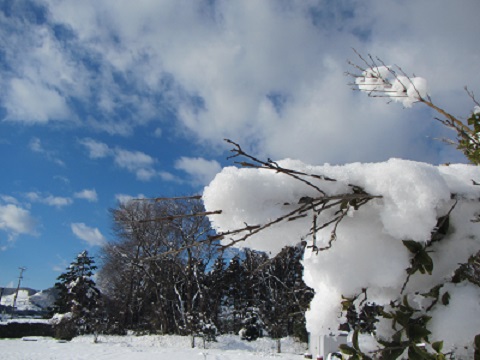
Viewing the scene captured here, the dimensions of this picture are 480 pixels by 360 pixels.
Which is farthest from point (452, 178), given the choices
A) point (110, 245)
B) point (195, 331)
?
point (110, 245)

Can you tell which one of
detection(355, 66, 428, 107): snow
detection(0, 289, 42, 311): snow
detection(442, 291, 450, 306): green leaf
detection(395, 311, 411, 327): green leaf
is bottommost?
detection(395, 311, 411, 327): green leaf

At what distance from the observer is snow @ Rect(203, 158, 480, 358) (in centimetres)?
92

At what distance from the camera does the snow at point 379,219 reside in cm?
92

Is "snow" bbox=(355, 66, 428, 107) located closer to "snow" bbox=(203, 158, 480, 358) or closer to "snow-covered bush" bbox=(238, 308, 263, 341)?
"snow" bbox=(203, 158, 480, 358)

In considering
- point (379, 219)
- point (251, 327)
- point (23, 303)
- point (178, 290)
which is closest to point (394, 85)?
point (379, 219)

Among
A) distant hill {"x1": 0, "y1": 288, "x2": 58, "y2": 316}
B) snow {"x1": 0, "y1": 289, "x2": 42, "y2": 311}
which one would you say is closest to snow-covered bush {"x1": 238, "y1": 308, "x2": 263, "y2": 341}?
distant hill {"x1": 0, "y1": 288, "x2": 58, "y2": 316}

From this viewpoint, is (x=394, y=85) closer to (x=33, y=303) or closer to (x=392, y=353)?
(x=392, y=353)

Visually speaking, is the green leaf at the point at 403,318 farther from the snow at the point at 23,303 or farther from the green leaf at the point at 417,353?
the snow at the point at 23,303

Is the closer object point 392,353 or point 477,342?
point 477,342

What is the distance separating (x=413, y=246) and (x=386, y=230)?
0.07 metres

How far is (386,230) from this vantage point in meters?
0.97

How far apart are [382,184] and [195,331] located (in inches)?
814

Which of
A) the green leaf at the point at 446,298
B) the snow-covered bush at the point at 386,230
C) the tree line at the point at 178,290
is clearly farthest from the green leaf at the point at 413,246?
the tree line at the point at 178,290

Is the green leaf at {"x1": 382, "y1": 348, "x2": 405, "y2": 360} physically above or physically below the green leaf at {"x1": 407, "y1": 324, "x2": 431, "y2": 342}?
below
